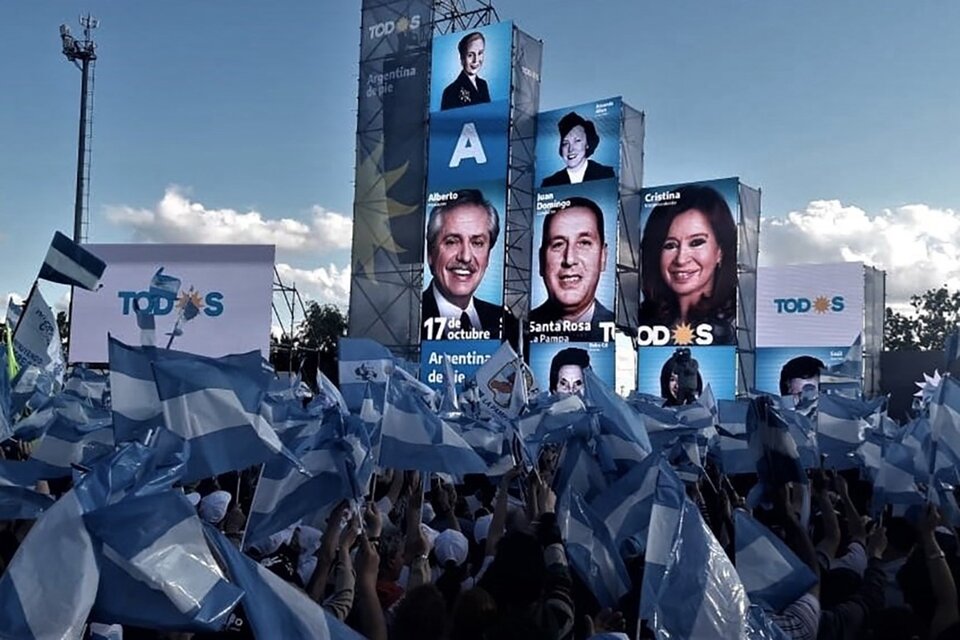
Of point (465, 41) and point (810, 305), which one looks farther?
point (810, 305)

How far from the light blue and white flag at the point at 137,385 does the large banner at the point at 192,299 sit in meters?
11.8

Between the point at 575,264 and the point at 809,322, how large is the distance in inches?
322

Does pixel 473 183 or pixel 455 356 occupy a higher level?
pixel 473 183

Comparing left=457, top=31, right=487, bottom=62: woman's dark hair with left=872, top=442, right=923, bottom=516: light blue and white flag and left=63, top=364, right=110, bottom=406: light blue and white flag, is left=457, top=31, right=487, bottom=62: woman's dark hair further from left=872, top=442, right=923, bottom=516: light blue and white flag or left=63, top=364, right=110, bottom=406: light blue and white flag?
left=872, top=442, right=923, bottom=516: light blue and white flag

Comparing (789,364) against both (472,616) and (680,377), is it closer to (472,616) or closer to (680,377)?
(680,377)

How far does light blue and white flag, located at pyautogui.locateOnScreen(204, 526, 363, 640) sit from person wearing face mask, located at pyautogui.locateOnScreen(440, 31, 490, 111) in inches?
1077

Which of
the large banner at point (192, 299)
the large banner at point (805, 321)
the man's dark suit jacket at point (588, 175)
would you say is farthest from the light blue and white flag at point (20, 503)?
the large banner at point (805, 321)

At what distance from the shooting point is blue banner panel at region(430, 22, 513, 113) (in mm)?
29734

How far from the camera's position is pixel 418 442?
26.5 feet

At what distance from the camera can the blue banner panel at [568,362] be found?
2823 cm

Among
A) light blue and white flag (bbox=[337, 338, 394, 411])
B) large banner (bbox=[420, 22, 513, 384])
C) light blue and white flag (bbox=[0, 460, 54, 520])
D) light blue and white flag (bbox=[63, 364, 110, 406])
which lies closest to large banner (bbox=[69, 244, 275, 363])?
light blue and white flag (bbox=[63, 364, 110, 406])

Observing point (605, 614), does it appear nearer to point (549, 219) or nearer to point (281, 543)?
point (281, 543)

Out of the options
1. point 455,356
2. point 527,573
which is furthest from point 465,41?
point 527,573

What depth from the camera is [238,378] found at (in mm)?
5949
